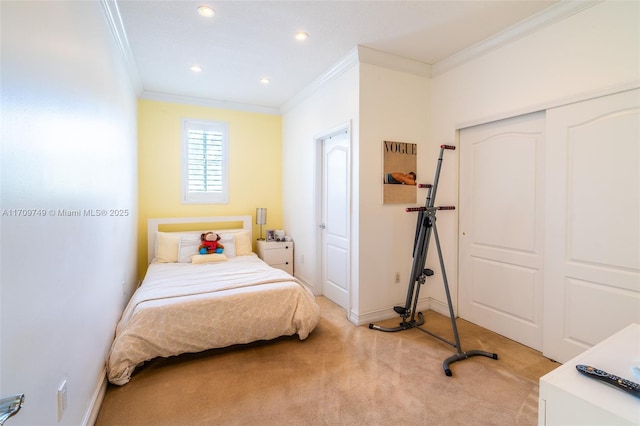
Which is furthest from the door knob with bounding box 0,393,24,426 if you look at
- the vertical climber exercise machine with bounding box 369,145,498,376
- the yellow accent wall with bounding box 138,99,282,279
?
the yellow accent wall with bounding box 138,99,282,279

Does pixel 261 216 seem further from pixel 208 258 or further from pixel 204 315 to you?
pixel 204 315

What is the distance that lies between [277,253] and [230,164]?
5.10 ft

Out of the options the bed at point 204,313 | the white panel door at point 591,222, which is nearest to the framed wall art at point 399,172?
the white panel door at point 591,222

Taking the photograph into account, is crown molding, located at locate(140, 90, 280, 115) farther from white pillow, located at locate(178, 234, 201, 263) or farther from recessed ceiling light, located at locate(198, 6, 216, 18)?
recessed ceiling light, located at locate(198, 6, 216, 18)

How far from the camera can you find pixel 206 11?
7.85 feet

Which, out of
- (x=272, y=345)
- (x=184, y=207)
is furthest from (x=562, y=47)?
(x=184, y=207)

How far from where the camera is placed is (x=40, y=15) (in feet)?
4.03

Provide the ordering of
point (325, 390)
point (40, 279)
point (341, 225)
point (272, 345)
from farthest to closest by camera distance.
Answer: point (341, 225) < point (272, 345) < point (325, 390) < point (40, 279)

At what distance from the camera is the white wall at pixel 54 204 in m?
1.03

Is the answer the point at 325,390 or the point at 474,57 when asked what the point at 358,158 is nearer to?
the point at 474,57

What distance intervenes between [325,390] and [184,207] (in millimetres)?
3397

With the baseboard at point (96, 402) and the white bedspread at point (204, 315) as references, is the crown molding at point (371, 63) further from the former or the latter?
the baseboard at point (96, 402)

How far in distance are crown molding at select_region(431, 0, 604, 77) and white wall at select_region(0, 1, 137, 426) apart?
3101 millimetres

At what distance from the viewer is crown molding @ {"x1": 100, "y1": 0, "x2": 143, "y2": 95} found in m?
2.28
